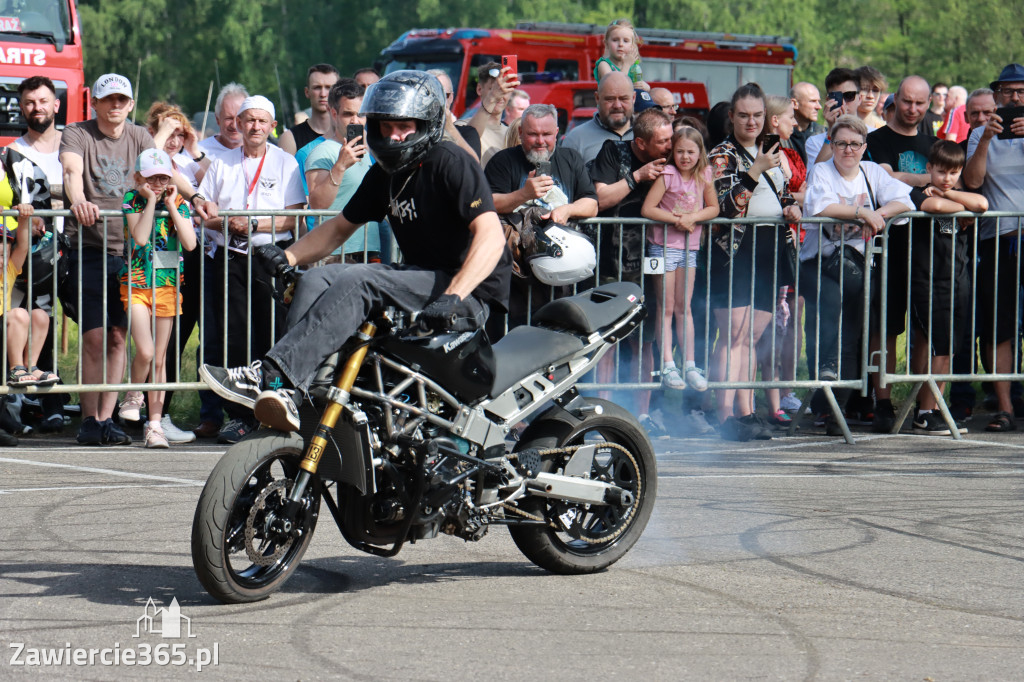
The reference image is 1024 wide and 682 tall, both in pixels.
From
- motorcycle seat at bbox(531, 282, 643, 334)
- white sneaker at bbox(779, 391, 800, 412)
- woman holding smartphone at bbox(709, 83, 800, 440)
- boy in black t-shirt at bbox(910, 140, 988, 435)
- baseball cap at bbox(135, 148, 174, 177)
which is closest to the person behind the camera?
motorcycle seat at bbox(531, 282, 643, 334)

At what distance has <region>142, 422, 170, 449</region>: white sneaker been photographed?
9320 mm

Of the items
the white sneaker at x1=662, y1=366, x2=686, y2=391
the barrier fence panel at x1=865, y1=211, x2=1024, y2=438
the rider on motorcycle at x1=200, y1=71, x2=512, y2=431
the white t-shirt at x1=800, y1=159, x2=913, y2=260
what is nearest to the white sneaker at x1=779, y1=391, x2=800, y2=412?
the barrier fence panel at x1=865, y1=211, x2=1024, y2=438

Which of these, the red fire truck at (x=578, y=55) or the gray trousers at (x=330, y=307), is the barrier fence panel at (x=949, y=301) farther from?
the red fire truck at (x=578, y=55)

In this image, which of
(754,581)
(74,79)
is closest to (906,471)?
(754,581)

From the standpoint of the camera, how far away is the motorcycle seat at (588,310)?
19.7 ft

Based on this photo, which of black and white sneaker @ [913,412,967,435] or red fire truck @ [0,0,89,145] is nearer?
black and white sneaker @ [913,412,967,435]

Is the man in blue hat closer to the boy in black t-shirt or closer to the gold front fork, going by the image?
the boy in black t-shirt

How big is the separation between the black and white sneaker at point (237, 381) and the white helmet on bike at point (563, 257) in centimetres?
305

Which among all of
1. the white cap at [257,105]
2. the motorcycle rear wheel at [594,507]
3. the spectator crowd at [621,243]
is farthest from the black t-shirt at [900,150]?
the motorcycle rear wheel at [594,507]

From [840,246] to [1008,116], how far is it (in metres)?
1.86

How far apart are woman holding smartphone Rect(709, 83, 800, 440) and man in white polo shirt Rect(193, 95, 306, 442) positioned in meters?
2.88

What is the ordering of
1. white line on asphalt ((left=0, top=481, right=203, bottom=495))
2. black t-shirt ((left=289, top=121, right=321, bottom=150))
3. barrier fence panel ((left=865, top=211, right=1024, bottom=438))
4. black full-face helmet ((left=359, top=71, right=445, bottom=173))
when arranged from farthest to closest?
black t-shirt ((left=289, top=121, right=321, bottom=150))
barrier fence panel ((left=865, top=211, right=1024, bottom=438))
white line on asphalt ((left=0, top=481, right=203, bottom=495))
black full-face helmet ((left=359, top=71, right=445, bottom=173))

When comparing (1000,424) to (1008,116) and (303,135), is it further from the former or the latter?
(303,135)

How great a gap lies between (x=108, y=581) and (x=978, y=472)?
523 centimetres
